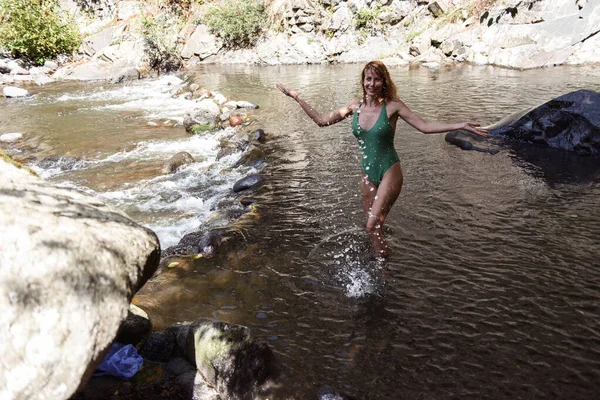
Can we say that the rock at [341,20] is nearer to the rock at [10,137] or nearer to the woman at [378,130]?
the rock at [10,137]

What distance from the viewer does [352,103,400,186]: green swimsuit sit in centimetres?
473

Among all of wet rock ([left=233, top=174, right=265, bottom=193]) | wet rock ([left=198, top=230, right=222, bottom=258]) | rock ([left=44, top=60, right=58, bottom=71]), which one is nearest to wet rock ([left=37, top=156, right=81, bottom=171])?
wet rock ([left=233, top=174, right=265, bottom=193])

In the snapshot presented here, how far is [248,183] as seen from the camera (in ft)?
28.0

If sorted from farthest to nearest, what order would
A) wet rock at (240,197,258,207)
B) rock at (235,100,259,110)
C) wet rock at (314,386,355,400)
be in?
rock at (235,100,259,110) < wet rock at (240,197,258,207) < wet rock at (314,386,355,400)

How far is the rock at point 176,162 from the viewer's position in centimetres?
1018

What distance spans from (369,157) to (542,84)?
44.9 ft

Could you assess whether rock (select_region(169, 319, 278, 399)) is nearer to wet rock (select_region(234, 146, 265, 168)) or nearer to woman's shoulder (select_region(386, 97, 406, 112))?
woman's shoulder (select_region(386, 97, 406, 112))

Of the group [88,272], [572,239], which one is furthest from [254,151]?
[88,272]

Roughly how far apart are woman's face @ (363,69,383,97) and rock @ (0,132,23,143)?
528 inches

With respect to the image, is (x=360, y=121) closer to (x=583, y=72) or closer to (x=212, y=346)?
(x=212, y=346)

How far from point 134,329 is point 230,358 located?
1.09 m

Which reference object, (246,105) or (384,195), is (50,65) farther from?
(384,195)

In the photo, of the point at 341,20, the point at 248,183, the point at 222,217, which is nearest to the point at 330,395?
the point at 222,217

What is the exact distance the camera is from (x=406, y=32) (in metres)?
28.7
